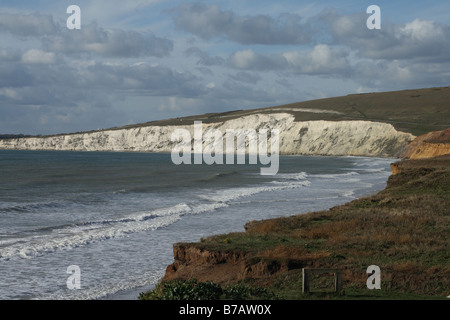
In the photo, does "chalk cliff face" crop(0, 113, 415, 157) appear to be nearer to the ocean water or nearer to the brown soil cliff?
the ocean water

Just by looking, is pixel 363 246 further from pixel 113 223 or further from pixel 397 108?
pixel 397 108

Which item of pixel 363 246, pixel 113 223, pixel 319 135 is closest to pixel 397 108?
pixel 319 135

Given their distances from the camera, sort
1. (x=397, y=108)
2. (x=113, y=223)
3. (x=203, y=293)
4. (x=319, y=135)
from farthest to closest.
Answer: (x=397, y=108) < (x=319, y=135) < (x=113, y=223) < (x=203, y=293)

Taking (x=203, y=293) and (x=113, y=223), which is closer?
(x=203, y=293)

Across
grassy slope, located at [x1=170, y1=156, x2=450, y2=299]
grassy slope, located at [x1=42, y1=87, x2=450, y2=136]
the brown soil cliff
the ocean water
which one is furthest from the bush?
grassy slope, located at [x1=42, y1=87, x2=450, y2=136]

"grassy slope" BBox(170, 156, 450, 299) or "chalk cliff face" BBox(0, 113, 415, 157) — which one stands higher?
"chalk cliff face" BBox(0, 113, 415, 157)

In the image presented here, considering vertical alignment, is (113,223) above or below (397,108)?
below

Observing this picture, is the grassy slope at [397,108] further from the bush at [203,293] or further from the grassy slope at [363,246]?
the bush at [203,293]

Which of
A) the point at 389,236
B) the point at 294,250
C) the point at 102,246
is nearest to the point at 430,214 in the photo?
the point at 389,236

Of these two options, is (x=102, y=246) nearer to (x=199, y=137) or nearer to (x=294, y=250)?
(x=294, y=250)
